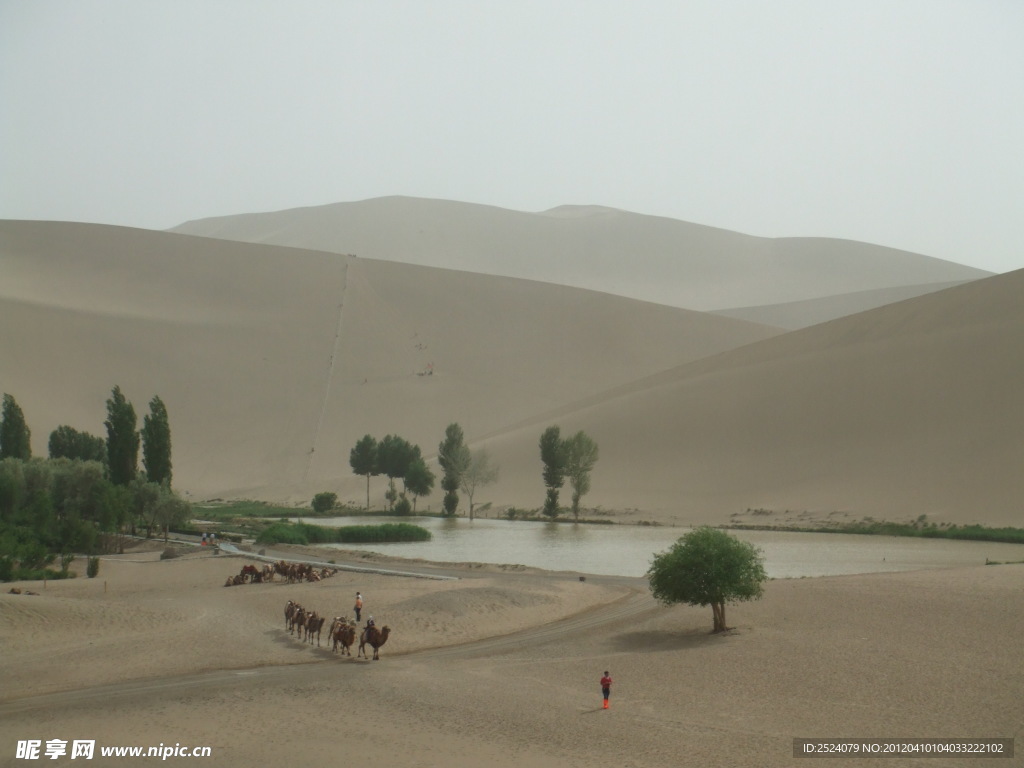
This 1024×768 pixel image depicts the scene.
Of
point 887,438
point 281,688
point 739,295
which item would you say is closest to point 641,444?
point 887,438

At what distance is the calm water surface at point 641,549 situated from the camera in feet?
119

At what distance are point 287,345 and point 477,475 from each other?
3574cm

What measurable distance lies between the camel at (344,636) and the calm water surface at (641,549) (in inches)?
617

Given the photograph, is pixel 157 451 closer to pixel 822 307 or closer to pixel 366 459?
pixel 366 459

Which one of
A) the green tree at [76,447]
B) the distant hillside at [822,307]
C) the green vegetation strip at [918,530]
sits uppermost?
the distant hillside at [822,307]

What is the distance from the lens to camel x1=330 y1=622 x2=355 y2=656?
20.7 meters

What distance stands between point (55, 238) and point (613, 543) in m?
89.5

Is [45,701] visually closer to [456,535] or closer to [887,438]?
[456,535]

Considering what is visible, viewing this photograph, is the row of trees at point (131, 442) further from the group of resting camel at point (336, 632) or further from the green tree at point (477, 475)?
the group of resting camel at point (336, 632)

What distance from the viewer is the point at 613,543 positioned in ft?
155

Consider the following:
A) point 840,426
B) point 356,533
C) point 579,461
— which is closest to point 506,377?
point 579,461

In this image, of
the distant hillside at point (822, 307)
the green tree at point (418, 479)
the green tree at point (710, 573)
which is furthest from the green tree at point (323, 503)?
the distant hillside at point (822, 307)

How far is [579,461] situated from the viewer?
6556 centimetres

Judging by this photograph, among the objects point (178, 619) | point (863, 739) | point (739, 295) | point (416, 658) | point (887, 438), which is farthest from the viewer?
point (739, 295)
